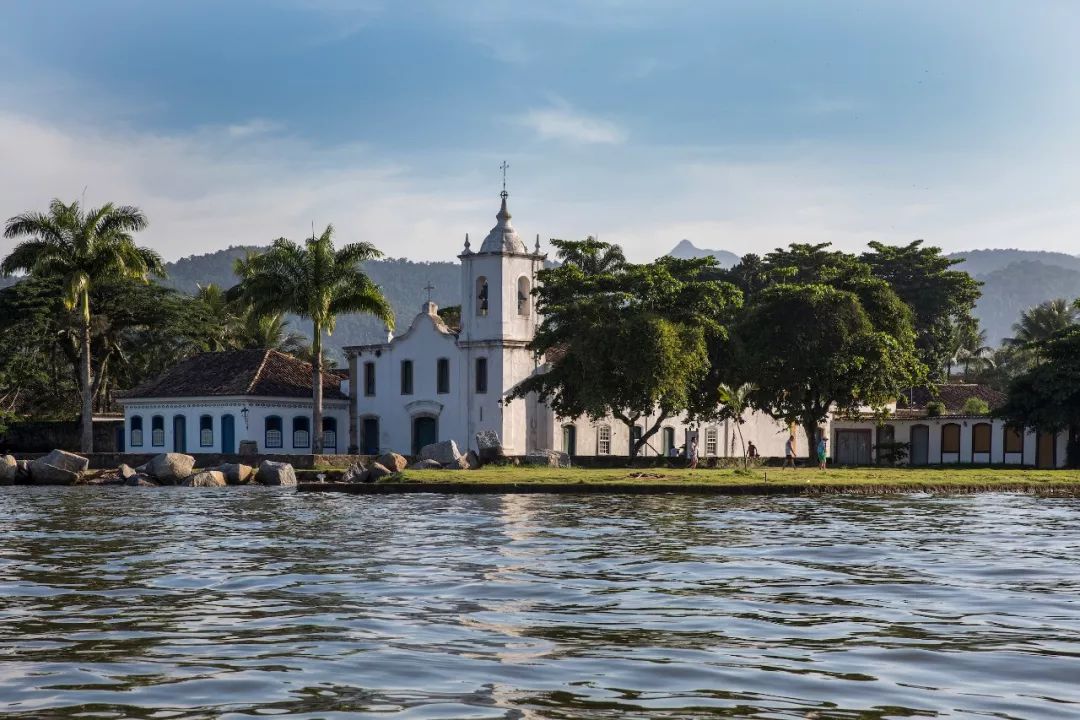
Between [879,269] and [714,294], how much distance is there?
1108 inches

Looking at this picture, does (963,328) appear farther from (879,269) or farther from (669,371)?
(669,371)

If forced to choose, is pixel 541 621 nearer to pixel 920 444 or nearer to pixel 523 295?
pixel 523 295

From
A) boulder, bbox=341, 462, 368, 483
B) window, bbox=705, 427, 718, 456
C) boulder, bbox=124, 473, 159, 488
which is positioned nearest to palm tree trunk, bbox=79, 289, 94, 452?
boulder, bbox=124, 473, 159, 488

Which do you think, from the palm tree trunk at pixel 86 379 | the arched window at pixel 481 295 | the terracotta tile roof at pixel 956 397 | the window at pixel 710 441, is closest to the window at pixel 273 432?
the palm tree trunk at pixel 86 379

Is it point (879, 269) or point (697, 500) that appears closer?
point (697, 500)

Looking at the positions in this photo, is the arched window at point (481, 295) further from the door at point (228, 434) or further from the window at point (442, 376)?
the door at point (228, 434)

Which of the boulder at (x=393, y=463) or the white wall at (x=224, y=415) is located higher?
the white wall at (x=224, y=415)

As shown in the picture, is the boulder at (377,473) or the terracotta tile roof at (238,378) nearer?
the boulder at (377,473)

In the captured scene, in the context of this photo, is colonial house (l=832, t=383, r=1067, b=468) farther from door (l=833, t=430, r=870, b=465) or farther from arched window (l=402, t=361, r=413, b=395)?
arched window (l=402, t=361, r=413, b=395)

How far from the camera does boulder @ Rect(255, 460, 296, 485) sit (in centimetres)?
4500

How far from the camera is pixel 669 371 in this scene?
159 feet

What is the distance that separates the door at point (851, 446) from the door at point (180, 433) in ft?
95.3

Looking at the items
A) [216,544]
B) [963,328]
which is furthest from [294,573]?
[963,328]

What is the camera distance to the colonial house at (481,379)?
56469 millimetres
